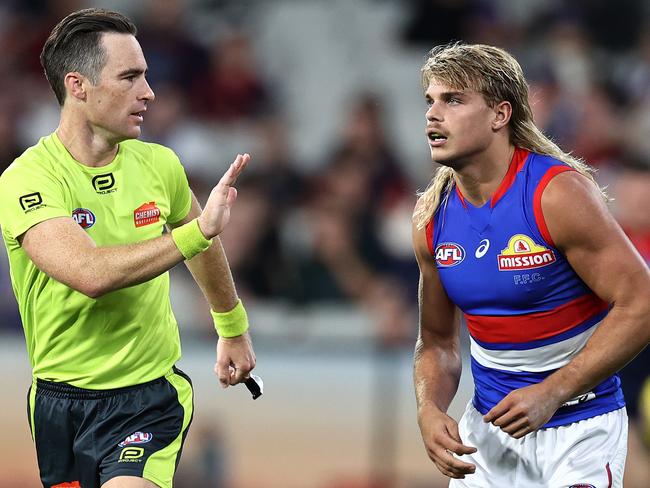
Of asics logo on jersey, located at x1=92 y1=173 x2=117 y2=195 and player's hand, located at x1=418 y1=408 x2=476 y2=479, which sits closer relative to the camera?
player's hand, located at x1=418 y1=408 x2=476 y2=479

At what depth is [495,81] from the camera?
448 cm

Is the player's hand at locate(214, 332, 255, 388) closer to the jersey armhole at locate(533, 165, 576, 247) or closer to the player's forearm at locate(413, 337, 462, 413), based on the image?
the player's forearm at locate(413, 337, 462, 413)

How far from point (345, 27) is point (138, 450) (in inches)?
292

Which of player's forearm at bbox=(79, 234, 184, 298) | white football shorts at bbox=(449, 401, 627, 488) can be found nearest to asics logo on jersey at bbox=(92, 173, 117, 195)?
player's forearm at bbox=(79, 234, 184, 298)

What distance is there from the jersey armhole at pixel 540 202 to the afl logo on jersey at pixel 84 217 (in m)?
1.63

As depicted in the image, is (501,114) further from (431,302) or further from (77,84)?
(77,84)

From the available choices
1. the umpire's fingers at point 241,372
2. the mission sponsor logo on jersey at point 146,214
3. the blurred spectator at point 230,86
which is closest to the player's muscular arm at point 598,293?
the umpire's fingers at point 241,372

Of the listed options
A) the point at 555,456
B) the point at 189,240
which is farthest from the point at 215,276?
the point at 555,456

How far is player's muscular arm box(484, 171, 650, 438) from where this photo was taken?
4184 mm

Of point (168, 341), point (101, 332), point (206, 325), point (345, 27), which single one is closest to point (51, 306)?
point (101, 332)

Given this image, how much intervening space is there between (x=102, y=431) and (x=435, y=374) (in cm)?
131

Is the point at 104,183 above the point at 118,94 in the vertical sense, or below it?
below

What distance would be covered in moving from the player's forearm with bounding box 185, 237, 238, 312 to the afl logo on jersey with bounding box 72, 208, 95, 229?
613 millimetres

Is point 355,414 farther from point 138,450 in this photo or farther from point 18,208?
point 18,208
